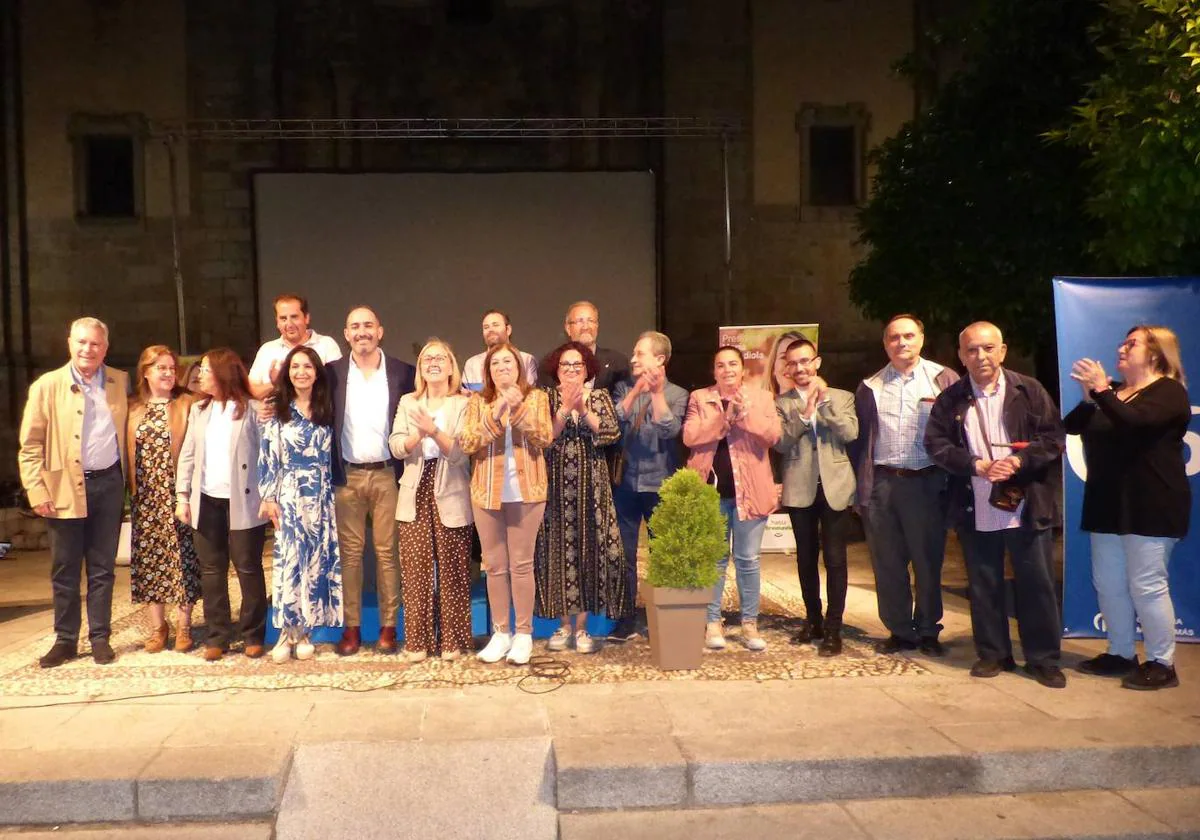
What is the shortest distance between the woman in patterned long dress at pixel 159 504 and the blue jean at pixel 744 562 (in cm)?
277

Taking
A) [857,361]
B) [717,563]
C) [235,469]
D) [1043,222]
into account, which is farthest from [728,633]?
[857,361]

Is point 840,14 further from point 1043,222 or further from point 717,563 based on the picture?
point 717,563

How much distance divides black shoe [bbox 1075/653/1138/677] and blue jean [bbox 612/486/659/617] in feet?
7.24

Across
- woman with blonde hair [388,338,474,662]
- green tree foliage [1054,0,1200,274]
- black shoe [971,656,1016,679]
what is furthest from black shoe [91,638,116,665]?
green tree foliage [1054,0,1200,274]

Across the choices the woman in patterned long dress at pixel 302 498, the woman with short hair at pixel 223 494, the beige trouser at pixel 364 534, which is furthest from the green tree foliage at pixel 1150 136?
the woman with short hair at pixel 223 494

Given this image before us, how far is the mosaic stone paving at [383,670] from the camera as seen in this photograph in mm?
4879

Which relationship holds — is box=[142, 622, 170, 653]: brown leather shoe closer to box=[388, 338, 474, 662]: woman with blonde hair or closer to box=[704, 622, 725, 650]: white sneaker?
box=[388, 338, 474, 662]: woman with blonde hair

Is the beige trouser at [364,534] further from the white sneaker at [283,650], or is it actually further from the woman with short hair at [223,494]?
the woman with short hair at [223,494]

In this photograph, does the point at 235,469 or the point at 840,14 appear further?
the point at 840,14

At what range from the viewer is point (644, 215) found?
14.8 meters

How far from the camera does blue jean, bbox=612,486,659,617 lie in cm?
557

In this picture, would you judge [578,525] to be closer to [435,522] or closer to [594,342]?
[435,522]

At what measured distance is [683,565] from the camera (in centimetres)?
503

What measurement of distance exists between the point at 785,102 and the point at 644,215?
9.62 ft
